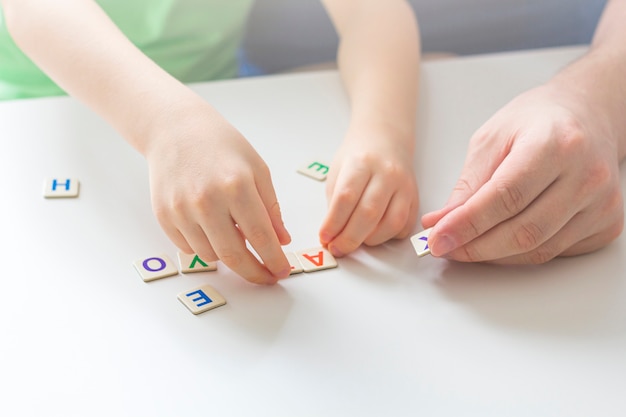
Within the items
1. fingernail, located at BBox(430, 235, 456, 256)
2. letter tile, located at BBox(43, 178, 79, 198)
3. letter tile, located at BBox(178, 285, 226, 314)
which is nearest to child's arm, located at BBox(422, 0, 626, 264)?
fingernail, located at BBox(430, 235, 456, 256)

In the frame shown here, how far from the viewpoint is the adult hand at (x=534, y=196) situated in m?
0.76

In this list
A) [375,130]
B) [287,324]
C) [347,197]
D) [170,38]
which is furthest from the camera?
A: [170,38]

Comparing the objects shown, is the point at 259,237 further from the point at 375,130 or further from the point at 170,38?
the point at 170,38

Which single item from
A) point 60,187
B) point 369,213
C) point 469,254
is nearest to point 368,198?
point 369,213

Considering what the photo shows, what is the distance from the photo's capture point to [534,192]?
30.1 inches

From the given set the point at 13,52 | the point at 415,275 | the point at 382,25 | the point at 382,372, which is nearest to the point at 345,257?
the point at 415,275

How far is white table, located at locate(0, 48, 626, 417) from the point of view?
63cm

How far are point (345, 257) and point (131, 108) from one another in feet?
0.95

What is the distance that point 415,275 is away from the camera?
2.56 feet

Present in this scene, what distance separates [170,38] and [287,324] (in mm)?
717

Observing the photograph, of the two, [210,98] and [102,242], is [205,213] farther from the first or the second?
[210,98]

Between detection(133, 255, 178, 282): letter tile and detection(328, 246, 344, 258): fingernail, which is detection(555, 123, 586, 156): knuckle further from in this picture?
detection(133, 255, 178, 282): letter tile

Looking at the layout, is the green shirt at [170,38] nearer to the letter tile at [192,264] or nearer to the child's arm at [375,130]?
the child's arm at [375,130]

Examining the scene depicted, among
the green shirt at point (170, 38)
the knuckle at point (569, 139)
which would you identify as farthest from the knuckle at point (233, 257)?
the green shirt at point (170, 38)
